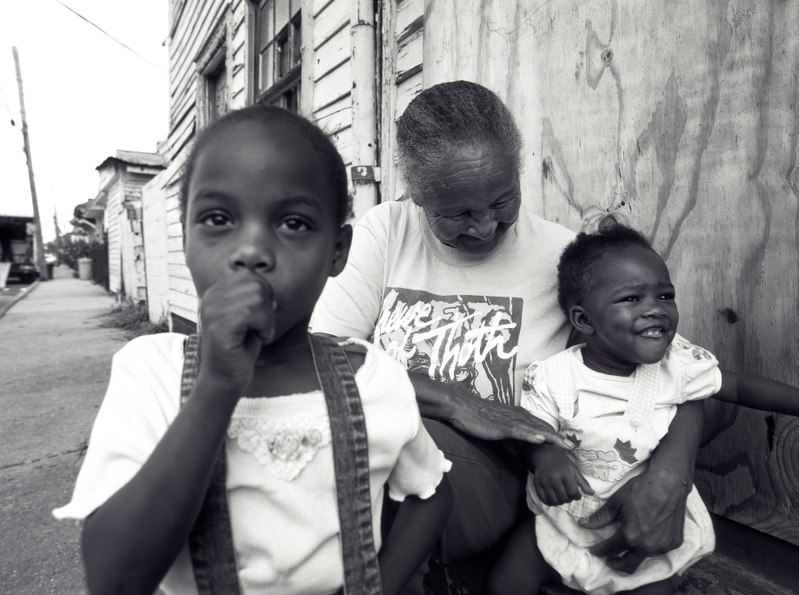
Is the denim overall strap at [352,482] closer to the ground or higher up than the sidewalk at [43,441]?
higher up

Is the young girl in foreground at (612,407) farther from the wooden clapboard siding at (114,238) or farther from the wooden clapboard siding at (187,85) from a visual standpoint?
the wooden clapboard siding at (114,238)

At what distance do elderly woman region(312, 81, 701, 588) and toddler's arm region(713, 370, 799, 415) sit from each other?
0.33 ft

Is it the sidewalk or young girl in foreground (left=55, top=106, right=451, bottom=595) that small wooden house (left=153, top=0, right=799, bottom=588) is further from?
the sidewalk

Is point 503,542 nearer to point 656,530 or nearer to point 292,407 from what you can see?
point 656,530

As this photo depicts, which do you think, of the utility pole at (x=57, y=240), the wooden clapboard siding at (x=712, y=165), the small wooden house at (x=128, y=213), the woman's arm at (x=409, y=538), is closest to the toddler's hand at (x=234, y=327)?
the woman's arm at (x=409, y=538)

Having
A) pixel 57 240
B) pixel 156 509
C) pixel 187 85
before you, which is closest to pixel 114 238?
pixel 187 85

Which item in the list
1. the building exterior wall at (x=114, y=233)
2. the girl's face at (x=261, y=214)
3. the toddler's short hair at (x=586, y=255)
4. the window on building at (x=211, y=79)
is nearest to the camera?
the girl's face at (x=261, y=214)

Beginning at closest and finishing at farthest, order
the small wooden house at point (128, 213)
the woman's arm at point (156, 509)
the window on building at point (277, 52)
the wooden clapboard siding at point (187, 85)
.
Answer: the woman's arm at point (156, 509) → the window on building at point (277, 52) → the wooden clapboard siding at point (187, 85) → the small wooden house at point (128, 213)

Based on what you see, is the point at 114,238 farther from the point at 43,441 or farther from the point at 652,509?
the point at 652,509

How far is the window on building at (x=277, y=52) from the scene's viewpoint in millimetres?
4543

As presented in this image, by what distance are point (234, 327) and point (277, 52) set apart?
4.88 m

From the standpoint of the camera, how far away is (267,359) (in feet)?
3.22

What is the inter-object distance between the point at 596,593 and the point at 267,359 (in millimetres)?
1009

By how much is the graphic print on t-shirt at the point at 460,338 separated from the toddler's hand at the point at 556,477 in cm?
28
